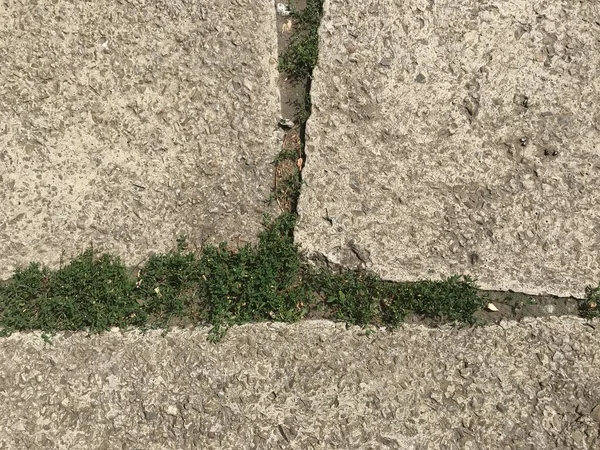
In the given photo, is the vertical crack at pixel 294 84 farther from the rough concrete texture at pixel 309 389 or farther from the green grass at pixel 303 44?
the rough concrete texture at pixel 309 389

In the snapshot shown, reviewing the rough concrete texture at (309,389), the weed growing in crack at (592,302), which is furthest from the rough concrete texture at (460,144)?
the rough concrete texture at (309,389)

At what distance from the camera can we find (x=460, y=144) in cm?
269

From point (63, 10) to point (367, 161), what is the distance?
1505 millimetres

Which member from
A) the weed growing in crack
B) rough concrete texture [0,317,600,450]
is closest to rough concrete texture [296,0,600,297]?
the weed growing in crack

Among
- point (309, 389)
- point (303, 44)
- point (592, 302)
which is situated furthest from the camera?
point (303, 44)

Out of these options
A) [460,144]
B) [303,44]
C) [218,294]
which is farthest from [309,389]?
[303,44]

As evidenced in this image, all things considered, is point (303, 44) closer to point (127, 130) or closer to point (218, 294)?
point (127, 130)

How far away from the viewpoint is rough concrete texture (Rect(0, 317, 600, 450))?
246cm

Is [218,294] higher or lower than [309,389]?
higher

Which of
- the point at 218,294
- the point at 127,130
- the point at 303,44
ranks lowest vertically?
the point at 218,294

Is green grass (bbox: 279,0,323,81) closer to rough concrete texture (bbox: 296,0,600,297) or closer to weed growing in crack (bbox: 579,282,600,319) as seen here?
rough concrete texture (bbox: 296,0,600,297)

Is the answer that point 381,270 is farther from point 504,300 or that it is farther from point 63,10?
point 63,10

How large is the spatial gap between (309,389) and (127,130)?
137 centimetres

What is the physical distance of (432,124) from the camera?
271 cm
